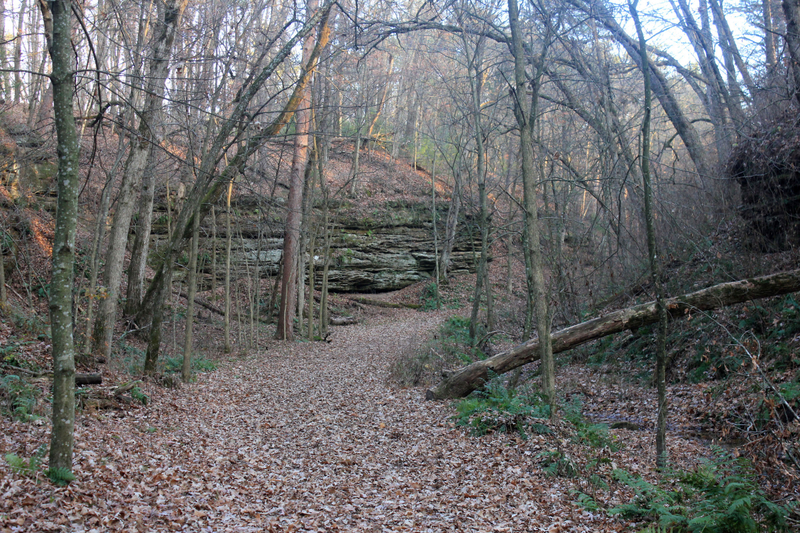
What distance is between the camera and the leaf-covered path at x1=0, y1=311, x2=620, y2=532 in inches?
153

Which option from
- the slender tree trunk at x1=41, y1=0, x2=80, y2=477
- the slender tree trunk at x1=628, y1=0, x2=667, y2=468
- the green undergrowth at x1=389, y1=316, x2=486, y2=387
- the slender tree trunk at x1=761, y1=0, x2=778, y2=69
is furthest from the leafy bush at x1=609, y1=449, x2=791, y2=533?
the slender tree trunk at x1=761, y1=0, x2=778, y2=69

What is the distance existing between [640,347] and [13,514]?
9.86 m

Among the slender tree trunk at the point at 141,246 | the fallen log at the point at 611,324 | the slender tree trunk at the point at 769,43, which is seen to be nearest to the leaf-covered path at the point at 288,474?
the fallen log at the point at 611,324

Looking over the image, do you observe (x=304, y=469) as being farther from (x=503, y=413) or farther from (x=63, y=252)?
(x=63, y=252)

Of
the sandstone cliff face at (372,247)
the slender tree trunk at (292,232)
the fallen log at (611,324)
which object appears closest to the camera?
the fallen log at (611,324)

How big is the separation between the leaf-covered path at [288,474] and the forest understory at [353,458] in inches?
0.8

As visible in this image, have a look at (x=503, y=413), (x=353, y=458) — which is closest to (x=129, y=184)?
(x=353, y=458)

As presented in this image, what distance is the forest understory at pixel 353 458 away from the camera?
404 centimetres

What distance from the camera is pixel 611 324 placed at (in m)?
8.06

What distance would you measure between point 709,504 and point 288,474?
403 centimetres

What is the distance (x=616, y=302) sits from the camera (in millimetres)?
11492

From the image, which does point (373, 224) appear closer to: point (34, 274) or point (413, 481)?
point (34, 274)

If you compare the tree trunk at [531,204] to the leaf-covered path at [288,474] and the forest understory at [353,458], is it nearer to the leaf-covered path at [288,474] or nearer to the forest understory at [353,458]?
the forest understory at [353,458]

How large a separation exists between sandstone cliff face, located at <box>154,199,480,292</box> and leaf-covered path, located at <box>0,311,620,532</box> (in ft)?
41.9
